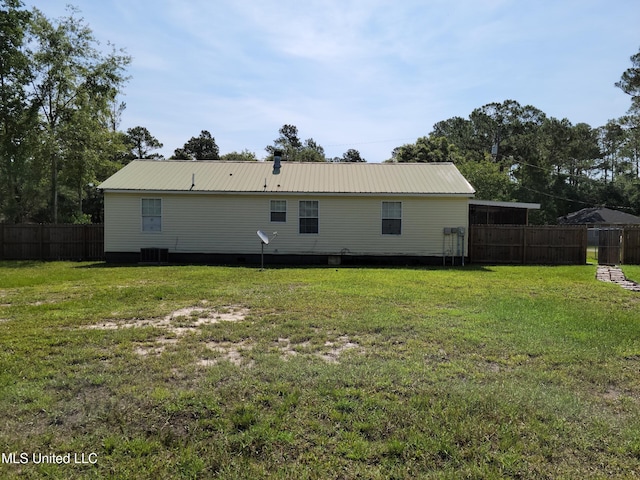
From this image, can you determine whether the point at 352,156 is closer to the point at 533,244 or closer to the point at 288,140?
the point at 288,140

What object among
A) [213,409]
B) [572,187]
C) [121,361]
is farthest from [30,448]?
[572,187]

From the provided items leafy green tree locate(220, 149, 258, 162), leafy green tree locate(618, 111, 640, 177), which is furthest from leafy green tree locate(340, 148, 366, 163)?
leafy green tree locate(618, 111, 640, 177)

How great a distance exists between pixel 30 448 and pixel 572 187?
4633cm

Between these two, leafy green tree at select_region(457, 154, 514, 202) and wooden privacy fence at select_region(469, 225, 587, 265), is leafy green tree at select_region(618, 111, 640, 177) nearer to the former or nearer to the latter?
leafy green tree at select_region(457, 154, 514, 202)

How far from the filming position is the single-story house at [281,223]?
15727 mm

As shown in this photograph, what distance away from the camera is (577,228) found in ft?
53.6

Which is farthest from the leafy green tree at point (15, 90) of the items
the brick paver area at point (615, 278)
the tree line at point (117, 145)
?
the brick paver area at point (615, 278)

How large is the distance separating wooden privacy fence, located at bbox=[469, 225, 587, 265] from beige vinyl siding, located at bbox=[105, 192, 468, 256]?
5.80 feet

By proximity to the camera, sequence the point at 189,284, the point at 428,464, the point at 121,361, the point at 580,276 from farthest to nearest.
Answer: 1. the point at 580,276
2. the point at 189,284
3. the point at 121,361
4. the point at 428,464

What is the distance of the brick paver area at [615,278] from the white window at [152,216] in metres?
14.6

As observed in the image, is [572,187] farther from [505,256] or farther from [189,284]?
[189,284]

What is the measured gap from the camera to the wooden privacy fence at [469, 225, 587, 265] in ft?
53.9

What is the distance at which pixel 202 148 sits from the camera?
157 ft

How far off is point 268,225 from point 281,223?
1.62 ft
